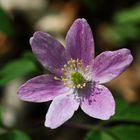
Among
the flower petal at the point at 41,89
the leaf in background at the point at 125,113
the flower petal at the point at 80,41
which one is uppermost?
the flower petal at the point at 80,41

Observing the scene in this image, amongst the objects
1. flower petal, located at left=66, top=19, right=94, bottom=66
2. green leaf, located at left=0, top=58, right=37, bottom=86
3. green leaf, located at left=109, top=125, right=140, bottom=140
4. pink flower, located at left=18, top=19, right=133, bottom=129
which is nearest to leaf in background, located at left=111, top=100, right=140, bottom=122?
green leaf, located at left=109, top=125, right=140, bottom=140

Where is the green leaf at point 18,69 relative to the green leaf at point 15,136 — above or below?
above

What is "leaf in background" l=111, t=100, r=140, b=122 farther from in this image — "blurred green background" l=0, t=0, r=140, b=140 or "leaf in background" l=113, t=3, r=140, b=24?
"leaf in background" l=113, t=3, r=140, b=24

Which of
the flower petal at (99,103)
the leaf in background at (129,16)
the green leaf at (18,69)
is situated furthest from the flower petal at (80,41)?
the leaf in background at (129,16)

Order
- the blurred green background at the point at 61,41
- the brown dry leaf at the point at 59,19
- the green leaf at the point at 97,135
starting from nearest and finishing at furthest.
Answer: the green leaf at the point at 97,135
the blurred green background at the point at 61,41
the brown dry leaf at the point at 59,19

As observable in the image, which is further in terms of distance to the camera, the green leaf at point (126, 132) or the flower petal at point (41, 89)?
the green leaf at point (126, 132)

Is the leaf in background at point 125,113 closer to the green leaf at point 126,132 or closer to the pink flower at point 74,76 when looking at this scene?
the green leaf at point 126,132

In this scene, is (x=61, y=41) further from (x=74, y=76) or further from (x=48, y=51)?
(x=48, y=51)

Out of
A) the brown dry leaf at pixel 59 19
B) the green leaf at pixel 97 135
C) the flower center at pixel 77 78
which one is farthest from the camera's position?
the brown dry leaf at pixel 59 19
